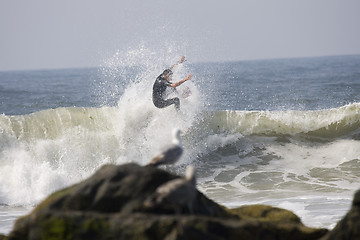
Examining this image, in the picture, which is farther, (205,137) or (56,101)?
(56,101)

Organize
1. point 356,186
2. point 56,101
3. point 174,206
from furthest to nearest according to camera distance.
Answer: point 56,101 → point 356,186 → point 174,206

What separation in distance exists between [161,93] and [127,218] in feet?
28.1

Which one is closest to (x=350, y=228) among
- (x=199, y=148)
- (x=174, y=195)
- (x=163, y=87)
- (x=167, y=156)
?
(x=174, y=195)

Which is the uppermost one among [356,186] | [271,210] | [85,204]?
[85,204]

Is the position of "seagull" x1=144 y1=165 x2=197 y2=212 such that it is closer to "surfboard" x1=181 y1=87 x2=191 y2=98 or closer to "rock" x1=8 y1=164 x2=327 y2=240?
"rock" x1=8 y1=164 x2=327 y2=240

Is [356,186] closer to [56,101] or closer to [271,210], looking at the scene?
[271,210]

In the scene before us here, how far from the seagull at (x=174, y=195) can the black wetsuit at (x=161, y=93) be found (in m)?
8.09

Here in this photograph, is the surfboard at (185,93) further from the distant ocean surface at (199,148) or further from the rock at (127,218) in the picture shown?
the rock at (127,218)

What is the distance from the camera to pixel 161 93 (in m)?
12.8

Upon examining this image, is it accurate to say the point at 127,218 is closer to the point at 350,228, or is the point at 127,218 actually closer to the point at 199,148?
the point at 350,228

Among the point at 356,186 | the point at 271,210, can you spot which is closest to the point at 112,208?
the point at 271,210

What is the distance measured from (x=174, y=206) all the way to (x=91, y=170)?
8490 millimetres

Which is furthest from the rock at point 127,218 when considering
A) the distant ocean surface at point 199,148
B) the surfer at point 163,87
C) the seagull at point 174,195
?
the surfer at point 163,87

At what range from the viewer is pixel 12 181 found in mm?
11531
